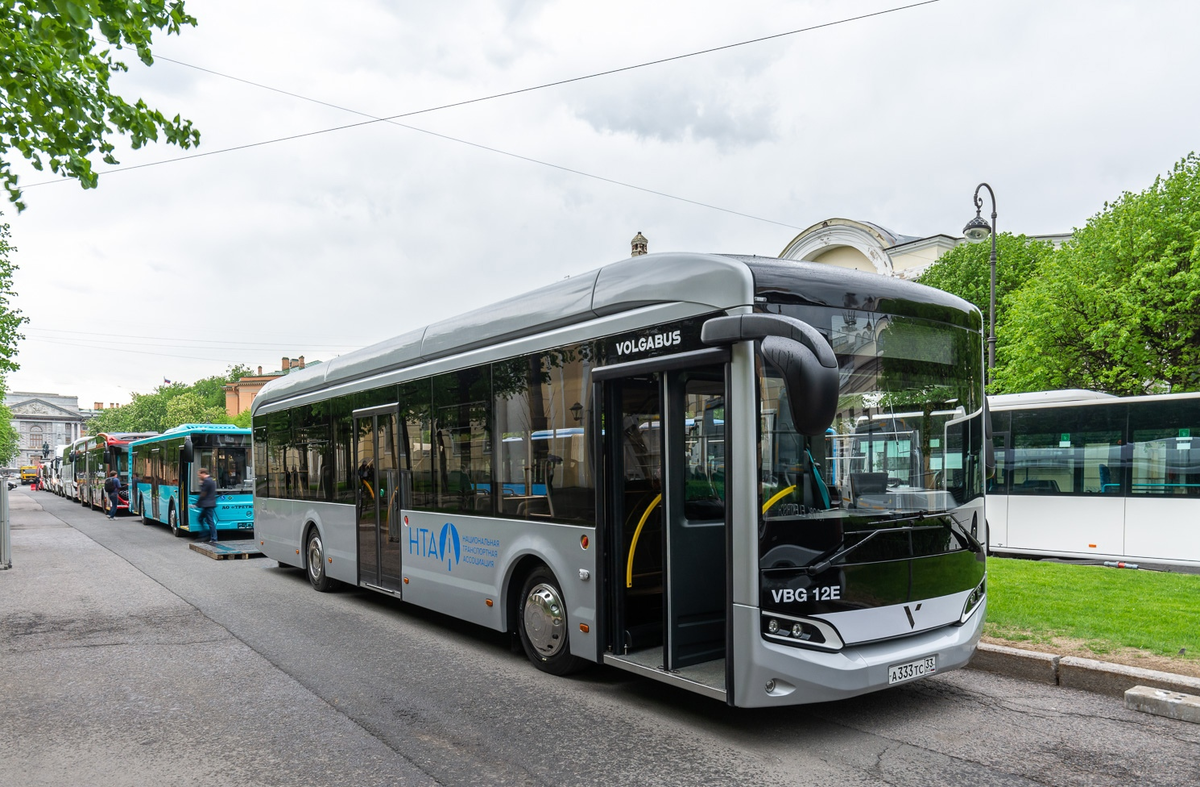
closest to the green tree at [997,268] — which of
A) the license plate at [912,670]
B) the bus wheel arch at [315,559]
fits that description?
the bus wheel arch at [315,559]

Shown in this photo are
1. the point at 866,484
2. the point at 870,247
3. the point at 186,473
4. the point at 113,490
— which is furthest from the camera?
the point at 870,247

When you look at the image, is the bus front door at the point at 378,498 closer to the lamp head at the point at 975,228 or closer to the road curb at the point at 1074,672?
the road curb at the point at 1074,672

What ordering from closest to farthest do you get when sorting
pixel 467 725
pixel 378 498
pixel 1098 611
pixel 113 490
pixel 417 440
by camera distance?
pixel 467 725, pixel 1098 611, pixel 417 440, pixel 378 498, pixel 113 490

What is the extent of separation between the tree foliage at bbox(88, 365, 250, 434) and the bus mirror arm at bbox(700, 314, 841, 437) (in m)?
99.3

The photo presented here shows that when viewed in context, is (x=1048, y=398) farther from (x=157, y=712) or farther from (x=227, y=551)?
(x=227, y=551)

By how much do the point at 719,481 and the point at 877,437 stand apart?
102cm

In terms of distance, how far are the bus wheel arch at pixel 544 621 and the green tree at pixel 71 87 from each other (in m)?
5.38

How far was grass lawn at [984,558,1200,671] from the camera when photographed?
7023 millimetres

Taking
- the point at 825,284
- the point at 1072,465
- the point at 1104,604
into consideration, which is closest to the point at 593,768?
the point at 825,284

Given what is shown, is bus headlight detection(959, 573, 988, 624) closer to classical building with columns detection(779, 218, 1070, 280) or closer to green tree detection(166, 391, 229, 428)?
classical building with columns detection(779, 218, 1070, 280)

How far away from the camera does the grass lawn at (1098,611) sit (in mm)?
7023

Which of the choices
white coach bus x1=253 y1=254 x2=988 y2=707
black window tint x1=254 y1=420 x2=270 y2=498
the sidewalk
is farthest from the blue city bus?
white coach bus x1=253 y1=254 x2=988 y2=707

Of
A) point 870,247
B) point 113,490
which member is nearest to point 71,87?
point 113,490

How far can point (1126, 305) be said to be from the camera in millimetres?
22406
